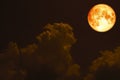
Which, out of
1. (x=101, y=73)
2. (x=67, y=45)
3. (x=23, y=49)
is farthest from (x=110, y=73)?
(x=23, y=49)

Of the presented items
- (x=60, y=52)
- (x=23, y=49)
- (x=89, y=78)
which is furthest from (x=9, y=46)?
(x=89, y=78)

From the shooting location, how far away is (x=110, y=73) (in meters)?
9.86

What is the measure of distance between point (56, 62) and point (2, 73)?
0.99 metres

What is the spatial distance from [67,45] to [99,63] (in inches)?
28.0

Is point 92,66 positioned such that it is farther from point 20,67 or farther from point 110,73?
point 20,67

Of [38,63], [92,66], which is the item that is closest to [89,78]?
[92,66]

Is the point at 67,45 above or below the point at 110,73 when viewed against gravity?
above

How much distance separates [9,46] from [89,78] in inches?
61.6

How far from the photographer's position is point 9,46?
33.8 feet

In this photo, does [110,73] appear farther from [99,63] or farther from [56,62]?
[56,62]

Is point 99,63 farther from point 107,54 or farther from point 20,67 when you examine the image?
point 20,67

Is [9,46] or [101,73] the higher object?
[9,46]

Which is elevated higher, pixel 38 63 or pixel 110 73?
pixel 38 63

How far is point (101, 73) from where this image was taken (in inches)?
391
